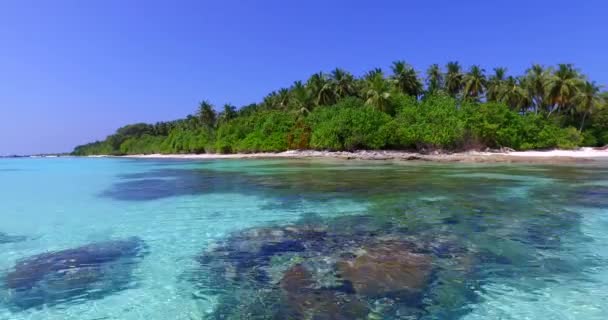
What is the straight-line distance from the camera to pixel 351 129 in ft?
149

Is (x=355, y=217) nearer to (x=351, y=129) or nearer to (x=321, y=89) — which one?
(x=351, y=129)

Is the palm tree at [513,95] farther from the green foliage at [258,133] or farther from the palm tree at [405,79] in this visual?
the green foliage at [258,133]

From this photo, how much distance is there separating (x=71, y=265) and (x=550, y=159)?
35729mm

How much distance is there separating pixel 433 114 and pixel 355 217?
36320 mm

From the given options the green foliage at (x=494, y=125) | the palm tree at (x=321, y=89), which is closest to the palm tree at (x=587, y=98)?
the green foliage at (x=494, y=125)

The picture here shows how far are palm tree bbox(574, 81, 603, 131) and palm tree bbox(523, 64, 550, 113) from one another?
12.2ft

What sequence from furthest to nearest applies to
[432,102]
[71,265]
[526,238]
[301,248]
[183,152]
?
[183,152]
[432,102]
[526,238]
[301,248]
[71,265]

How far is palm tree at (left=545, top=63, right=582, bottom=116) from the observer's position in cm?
4516

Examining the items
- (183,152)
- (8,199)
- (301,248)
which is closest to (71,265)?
(301,248)

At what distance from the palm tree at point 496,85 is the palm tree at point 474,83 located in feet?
3.05

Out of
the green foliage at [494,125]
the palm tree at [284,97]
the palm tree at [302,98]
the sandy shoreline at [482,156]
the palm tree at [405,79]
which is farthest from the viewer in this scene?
Answer: the palm tree at [284,97]

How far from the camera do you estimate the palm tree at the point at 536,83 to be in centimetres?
4778

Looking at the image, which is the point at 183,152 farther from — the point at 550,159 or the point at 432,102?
the point at 550,159

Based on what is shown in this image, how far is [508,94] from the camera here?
161 ft
